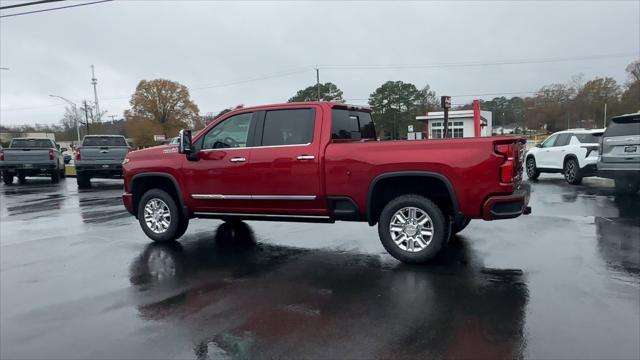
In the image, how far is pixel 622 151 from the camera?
1071 centimetres

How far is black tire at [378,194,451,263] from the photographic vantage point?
5746mm

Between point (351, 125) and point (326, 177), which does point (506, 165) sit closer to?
point (326, 177)

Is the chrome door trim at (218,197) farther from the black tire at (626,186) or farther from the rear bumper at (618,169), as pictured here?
the black tire at (626,186)

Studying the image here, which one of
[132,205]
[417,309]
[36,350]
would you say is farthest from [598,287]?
[132,205]

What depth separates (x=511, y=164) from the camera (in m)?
5.42

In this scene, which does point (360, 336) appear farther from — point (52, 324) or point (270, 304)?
point (52, 324)

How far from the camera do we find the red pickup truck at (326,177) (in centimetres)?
553

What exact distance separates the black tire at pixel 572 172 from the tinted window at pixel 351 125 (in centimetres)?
928

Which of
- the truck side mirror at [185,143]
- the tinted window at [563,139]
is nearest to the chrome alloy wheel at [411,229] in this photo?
the truck side mirror at [185,143]

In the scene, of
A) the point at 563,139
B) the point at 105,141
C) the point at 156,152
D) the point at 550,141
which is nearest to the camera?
the point at 156,152

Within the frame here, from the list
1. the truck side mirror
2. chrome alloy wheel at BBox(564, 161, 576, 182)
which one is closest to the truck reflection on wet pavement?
the truck side mirror

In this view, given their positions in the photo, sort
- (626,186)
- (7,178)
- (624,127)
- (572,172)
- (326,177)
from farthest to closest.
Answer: (7,178)
(572,172)
(626,186)
(624,127)
(326,177)

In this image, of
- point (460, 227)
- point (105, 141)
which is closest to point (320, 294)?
point (460, 227)

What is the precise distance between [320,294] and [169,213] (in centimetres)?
346
